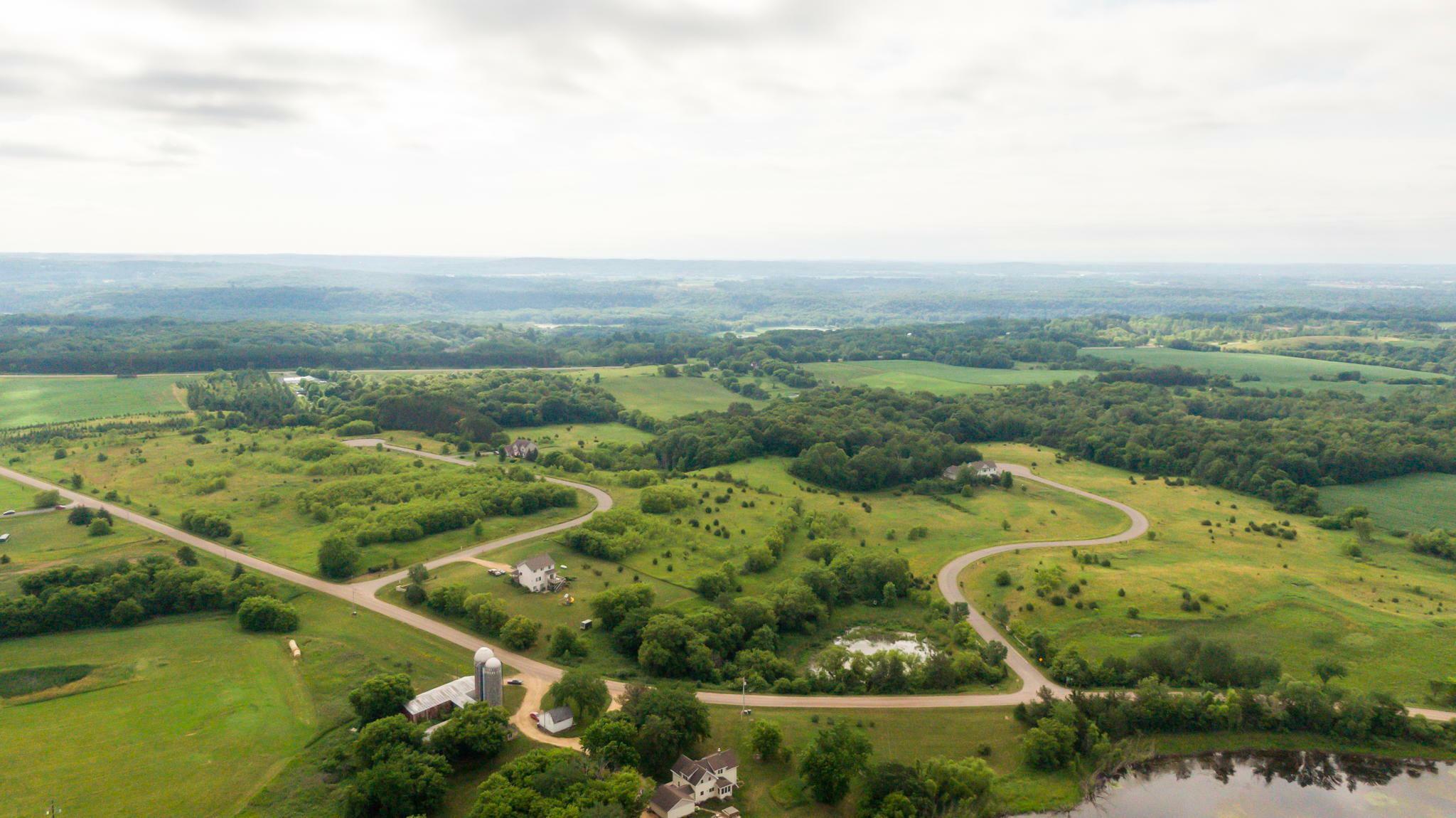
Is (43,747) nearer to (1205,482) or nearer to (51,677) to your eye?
(51,677)

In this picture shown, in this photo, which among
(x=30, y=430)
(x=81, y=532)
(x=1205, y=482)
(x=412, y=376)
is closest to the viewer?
(x=81, y=532)

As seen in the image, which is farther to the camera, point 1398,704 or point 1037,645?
point 1037,645

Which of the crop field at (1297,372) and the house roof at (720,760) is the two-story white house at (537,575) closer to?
the house roof at (720,760)

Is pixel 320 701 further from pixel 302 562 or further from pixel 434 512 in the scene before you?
pixel 434 512

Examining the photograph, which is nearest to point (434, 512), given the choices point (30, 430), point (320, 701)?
point (320, 701)

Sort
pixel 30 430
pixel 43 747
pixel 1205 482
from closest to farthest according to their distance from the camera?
pixel 43 747, pixel 1205 482, pixel 30 430

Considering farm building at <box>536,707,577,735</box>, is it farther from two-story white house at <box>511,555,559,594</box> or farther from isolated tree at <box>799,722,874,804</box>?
two-story white house at <box>511,555,559,594</box>

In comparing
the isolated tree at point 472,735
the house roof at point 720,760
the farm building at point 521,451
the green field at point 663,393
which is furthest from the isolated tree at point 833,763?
the green field at point 663,393
